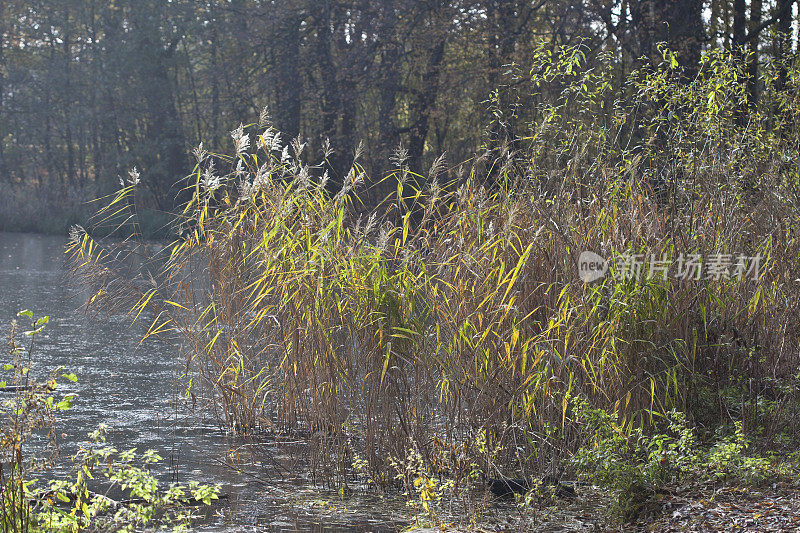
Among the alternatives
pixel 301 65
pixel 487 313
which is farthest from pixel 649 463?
pixel 301 65

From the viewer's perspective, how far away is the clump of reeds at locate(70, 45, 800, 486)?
4160 mm

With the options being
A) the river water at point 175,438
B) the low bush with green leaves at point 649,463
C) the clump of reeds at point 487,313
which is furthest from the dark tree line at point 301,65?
the river water at point 175,438

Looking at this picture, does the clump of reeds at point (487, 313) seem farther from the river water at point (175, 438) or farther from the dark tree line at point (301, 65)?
the dark tree line at point (301, 65)

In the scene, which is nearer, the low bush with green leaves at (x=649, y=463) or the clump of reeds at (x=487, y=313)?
the low bush with green leaves at (x=649, y=463)

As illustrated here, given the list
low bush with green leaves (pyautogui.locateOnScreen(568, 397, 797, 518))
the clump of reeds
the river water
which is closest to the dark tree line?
the clump of reeds

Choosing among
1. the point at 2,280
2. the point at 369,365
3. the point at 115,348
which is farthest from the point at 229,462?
the point at 2,280

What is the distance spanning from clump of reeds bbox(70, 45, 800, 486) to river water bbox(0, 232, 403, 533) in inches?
9.2

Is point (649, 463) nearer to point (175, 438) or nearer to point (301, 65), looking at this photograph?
point (175, 438)

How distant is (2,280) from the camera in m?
13.1

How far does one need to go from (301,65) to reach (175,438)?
14.3m

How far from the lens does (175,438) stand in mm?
5391

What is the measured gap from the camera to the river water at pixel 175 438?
4023mm

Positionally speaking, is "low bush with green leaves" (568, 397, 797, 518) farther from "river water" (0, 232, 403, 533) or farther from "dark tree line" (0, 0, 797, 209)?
"dark tree line" (0, 0, 797, 209)

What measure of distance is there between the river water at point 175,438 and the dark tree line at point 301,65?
7.69 feet
